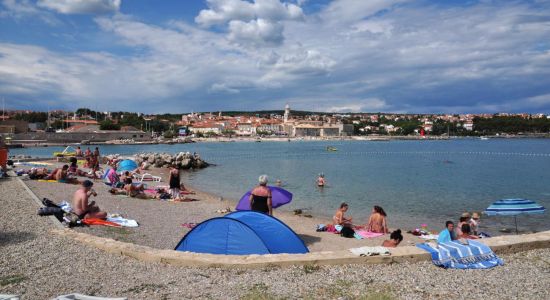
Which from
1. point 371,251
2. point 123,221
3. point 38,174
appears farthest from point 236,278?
point 38,174

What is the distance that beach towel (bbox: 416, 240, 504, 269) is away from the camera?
6.86 meters

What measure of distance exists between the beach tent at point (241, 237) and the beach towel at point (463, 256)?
2.39 metres

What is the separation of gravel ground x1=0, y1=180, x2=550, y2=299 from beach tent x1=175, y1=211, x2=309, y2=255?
3.76 feet

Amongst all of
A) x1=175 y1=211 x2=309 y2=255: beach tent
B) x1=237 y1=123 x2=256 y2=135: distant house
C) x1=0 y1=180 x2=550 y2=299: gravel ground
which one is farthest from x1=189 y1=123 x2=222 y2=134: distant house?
x1=0 y1=180 x2=550 y2=299: gravel ground

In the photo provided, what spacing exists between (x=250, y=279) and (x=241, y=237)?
163 centimetres

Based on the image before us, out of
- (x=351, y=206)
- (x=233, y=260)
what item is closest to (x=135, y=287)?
(x=233, y=260)

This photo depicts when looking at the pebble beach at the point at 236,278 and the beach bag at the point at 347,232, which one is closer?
the pebble beach at the point at 236,278

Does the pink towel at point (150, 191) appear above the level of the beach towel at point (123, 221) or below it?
below

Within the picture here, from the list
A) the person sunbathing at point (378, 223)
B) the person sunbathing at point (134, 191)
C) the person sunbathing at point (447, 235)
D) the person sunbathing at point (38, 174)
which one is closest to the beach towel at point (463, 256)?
the person sunbathing at point (447, 235)

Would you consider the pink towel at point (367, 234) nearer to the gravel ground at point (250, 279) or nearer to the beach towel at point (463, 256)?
the beach towel at point (463, 256)

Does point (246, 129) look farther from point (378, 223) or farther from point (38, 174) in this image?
point (378, 223)

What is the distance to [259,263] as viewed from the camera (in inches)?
259

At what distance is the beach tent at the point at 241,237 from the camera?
301 inches

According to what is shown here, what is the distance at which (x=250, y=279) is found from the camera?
6125 mm
